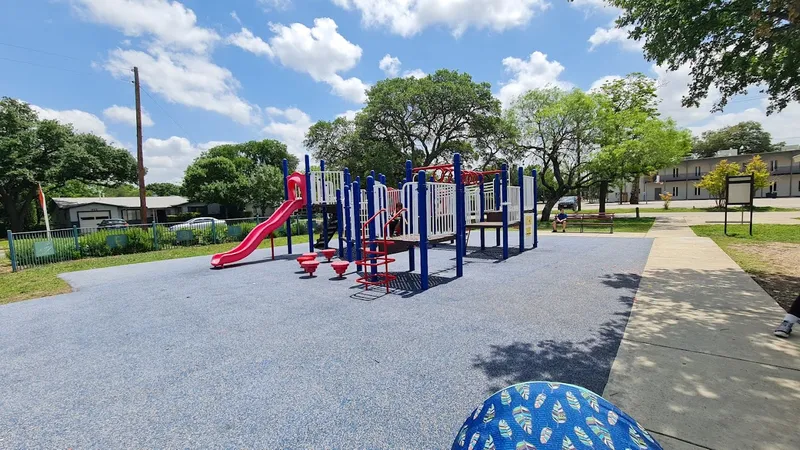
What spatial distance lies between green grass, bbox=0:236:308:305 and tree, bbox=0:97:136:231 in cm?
2139

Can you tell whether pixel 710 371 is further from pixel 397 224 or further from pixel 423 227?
pixel 397 224

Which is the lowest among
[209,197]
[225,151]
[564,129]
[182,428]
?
[182,428]

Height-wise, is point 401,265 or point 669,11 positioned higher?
point 669,11

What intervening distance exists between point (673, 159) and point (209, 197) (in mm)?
42565

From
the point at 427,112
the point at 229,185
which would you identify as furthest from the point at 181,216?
the point at 427,112

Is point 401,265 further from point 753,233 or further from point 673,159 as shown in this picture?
point 673,159

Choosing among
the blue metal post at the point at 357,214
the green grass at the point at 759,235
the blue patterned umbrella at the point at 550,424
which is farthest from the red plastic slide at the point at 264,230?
the green grass at the point at 759,235

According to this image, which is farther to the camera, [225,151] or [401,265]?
[225,151]

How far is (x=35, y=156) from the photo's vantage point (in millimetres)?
27000

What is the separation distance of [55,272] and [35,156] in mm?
25058

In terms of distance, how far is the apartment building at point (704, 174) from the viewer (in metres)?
47.9

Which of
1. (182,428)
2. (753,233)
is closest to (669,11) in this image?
(182,428)

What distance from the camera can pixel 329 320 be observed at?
5.23 metres

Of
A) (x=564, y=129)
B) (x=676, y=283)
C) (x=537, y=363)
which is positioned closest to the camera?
(x=537, y=363)
